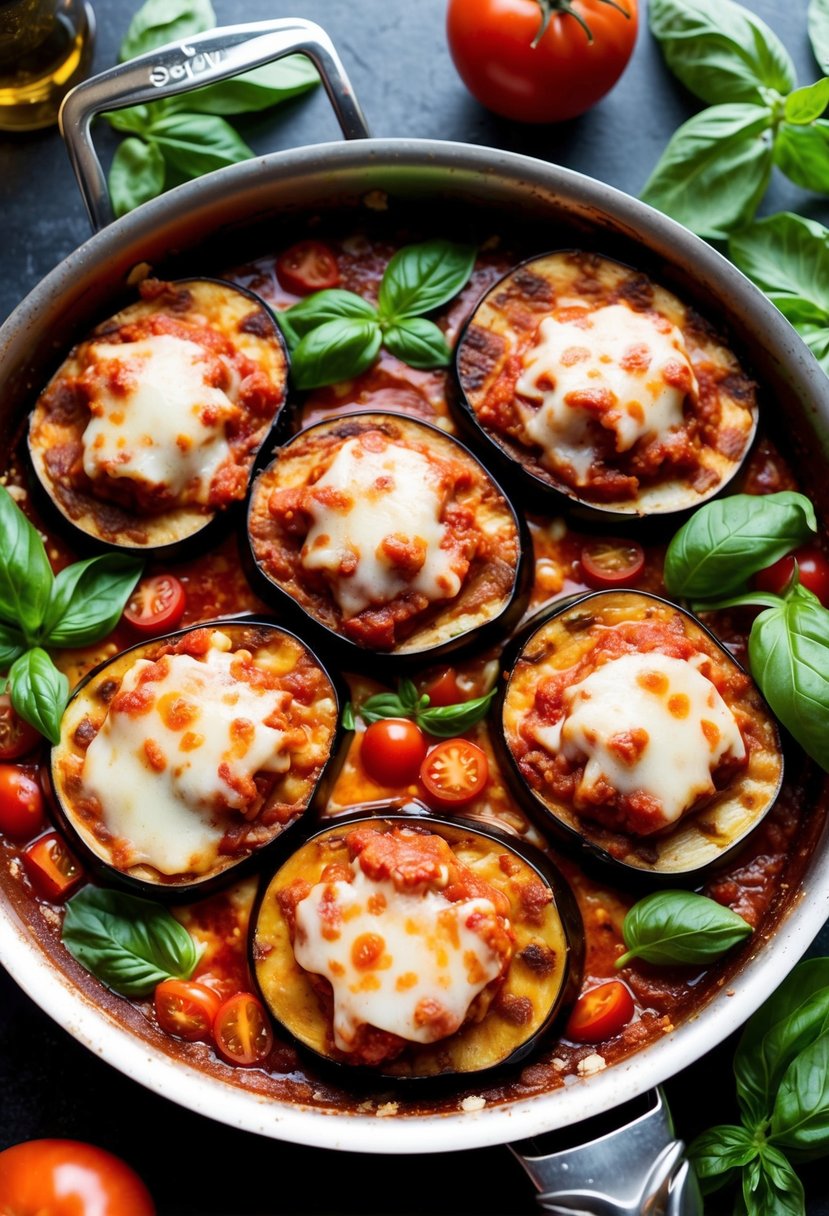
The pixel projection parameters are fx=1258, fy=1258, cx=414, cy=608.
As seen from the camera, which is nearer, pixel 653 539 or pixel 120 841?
pixel 120 841

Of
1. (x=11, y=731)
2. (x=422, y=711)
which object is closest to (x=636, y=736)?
(x=422, y=711)

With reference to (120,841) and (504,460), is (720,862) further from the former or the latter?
(120,841)

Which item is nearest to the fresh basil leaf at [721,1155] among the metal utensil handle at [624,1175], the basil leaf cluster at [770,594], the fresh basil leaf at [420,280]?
the metal utensil handle at [624,1175]

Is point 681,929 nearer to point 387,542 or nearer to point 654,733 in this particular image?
point 654,733

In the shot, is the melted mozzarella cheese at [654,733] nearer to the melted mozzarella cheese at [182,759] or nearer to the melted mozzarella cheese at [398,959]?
the melted mozzarella cheese at [398,959]

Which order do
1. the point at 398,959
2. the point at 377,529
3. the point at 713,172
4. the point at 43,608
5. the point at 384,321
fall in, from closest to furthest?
the point at 398,959 → the point at 377,529 → the point at 43,608 → the point at 384,321 → the point at 713,172

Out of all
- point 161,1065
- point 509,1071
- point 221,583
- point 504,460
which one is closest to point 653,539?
point 504,460

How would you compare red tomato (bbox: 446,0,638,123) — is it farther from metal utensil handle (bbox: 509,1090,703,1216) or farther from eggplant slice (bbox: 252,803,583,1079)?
metal utensil handle (bbox: 509,1090,703,1216)
